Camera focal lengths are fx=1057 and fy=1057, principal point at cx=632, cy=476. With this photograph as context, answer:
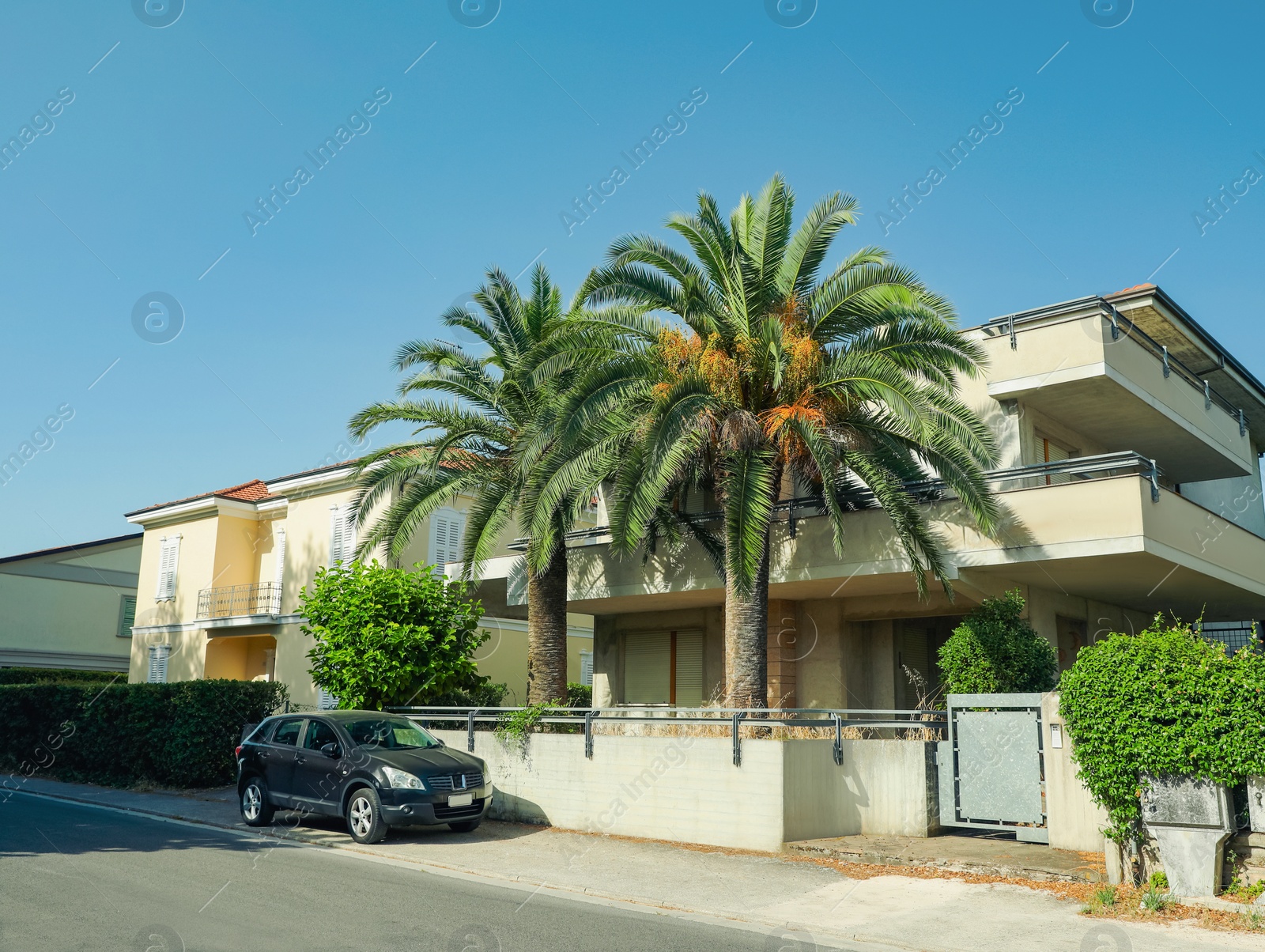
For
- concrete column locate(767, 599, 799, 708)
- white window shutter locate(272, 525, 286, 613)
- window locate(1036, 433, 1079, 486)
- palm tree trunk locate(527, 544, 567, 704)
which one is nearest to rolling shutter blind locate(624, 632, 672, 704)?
concrete column locate(767, 599, 799, 708)

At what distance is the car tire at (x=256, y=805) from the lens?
51.2 ft

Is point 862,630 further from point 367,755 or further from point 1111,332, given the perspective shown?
point 367,755

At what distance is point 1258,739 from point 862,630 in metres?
11.9

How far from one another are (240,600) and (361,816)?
21.3m

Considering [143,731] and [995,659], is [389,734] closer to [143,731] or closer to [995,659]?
[143,731]

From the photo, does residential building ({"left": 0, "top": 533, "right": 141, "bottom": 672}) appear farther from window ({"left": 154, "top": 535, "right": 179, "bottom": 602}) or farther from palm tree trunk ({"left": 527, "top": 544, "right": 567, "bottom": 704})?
palm tree trunk ({"left": 527, "top": 544, "right": 567, "bottom": 704})

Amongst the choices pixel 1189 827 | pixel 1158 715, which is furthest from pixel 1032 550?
pixel 1189 827

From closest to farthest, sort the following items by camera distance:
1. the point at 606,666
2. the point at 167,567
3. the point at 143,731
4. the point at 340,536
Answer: the point at 143,731
the point at 606,666
the point at 340,536
the point at 167,567

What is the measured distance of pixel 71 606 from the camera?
140 feet

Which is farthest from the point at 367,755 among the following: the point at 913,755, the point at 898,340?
the point at 898,340

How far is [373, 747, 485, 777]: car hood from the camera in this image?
1402cm

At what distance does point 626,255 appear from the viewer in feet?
54.2

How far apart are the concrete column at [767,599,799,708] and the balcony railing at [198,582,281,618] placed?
17.4 metres

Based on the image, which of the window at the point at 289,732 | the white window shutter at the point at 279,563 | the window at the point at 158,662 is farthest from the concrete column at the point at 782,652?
the window at the point at 158,662
